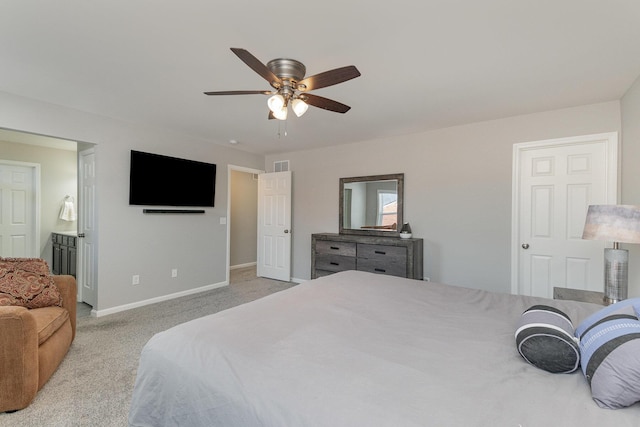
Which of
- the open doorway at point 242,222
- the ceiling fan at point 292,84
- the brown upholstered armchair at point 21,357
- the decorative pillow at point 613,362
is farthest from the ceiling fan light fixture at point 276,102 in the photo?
the open doorway at point 242,222

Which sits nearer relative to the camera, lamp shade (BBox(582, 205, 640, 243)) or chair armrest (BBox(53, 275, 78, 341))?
lamp shade (BBox(582, 205, 640, 243))

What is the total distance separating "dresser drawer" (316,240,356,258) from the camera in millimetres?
4070

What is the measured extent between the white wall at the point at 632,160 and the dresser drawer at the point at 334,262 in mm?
2704

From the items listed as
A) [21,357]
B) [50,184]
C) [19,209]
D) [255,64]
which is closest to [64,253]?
[19,209]

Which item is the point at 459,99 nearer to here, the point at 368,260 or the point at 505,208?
the point at 505,208

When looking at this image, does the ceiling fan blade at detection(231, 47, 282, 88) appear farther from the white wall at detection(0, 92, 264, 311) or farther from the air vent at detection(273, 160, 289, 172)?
the air vent at detection(273, 160, 289, 172)

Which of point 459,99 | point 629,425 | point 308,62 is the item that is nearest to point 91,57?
point 308,62

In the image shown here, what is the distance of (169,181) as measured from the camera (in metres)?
4.00

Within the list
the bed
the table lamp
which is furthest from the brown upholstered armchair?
the table lamp

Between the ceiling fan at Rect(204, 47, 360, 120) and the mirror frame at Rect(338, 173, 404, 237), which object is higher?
the ceiling fan at Rect(204, 47, 360, 120)

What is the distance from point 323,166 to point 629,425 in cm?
438

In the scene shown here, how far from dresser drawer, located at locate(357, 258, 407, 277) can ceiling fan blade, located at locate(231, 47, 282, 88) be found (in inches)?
102

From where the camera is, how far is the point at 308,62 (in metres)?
2.12

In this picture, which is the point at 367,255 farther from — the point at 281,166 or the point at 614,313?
the point at 614,313
